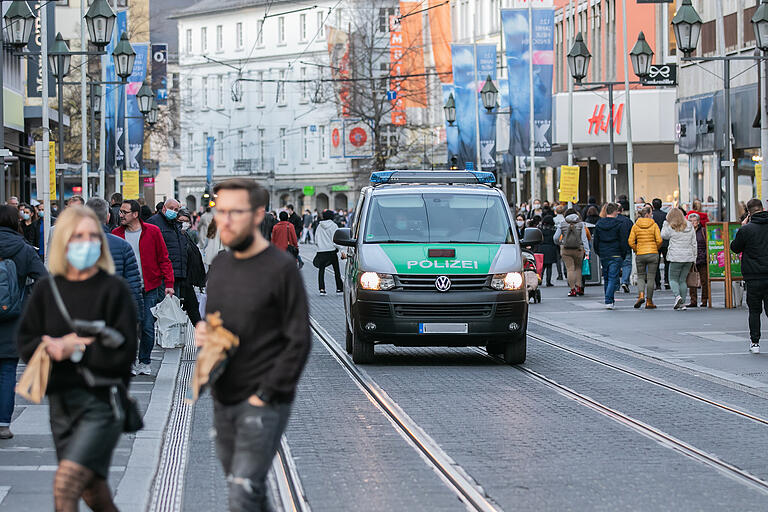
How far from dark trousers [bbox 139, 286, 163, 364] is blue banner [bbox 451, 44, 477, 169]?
3633cm

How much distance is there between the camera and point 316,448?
10484 millimetres

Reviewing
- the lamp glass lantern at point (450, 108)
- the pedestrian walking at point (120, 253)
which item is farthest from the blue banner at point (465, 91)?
the pedestrian walking at point (120, 253)

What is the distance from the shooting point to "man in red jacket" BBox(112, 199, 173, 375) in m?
15.2

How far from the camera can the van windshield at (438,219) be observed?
16656 millimetres

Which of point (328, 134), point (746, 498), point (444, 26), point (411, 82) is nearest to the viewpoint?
point (746, 498)

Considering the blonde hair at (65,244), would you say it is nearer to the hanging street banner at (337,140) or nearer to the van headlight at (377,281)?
the van headlight at (377,281)

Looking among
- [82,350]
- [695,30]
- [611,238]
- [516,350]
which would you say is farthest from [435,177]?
[82,350]

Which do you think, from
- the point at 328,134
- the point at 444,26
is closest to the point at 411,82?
the point at 444,26

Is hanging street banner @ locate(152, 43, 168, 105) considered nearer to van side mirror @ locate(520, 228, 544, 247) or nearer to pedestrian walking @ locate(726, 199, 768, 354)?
pedestrian walking @ locate(726, 199, 768, 354)

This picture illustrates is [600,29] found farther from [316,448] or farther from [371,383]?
[316,448]

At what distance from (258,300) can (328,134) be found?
98932mm

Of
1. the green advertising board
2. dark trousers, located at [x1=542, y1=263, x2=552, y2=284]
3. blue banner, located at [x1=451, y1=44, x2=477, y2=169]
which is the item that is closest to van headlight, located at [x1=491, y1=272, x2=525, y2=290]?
the green advertising board

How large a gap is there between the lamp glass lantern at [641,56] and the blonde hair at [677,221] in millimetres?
7216

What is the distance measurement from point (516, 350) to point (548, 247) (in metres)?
17.3
